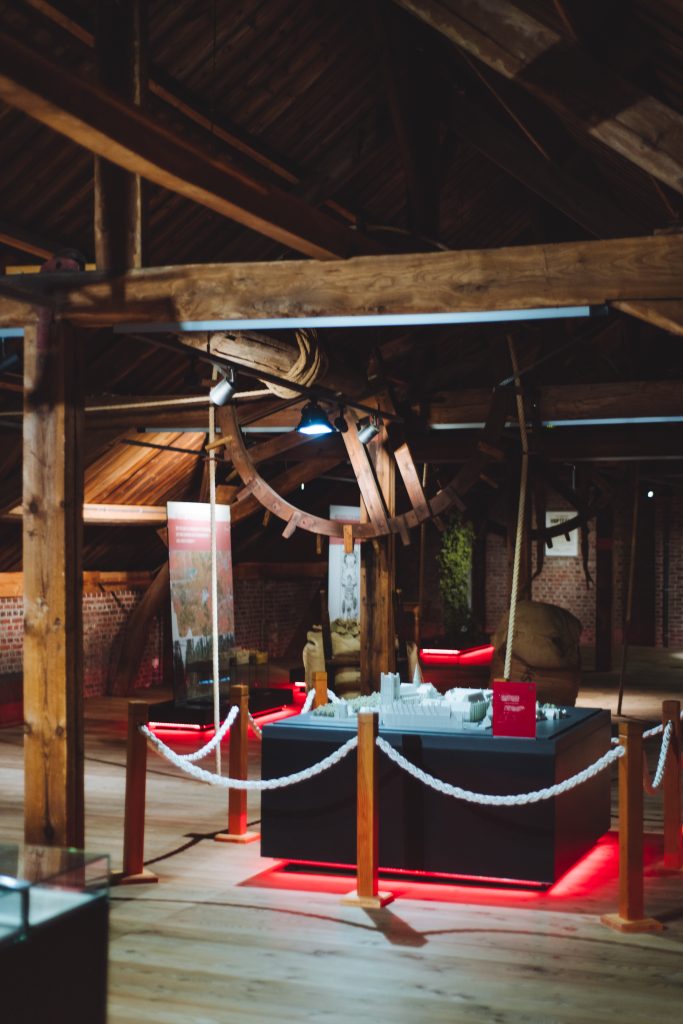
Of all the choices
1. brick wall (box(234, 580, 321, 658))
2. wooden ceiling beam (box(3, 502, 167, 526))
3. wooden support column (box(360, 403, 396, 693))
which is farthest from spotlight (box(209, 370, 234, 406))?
brick wall (box(234, 580, 321, 658))

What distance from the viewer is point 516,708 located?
6.00m

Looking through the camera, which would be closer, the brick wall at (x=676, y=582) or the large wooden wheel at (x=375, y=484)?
the large wooden wheel at (x=375, y=484)

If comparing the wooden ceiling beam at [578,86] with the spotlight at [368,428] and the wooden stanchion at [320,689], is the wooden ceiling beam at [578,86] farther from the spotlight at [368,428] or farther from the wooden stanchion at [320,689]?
the spotlight at [368,428]

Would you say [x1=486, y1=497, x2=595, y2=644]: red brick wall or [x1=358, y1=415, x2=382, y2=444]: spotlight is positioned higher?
[x1=358, y1=415, x2=382, y2=444]: spotlight

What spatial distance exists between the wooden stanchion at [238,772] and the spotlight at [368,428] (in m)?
2.86

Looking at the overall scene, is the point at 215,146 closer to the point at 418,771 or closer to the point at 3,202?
the point at 3,202

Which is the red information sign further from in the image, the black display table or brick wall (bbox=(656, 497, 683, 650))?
brick wall (bbox=(656, 497, 683, 650))

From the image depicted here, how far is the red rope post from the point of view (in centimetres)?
613

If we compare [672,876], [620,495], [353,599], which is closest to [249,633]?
[353,599]

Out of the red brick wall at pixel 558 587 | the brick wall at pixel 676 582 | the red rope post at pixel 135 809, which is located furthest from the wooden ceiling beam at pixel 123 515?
the brick wall at pixel 676 582

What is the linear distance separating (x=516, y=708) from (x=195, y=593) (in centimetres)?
411

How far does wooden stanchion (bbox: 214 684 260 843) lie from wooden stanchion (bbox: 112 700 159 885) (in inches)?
27.9

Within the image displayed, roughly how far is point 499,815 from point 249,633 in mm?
10807

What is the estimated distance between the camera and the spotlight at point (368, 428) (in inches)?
364
